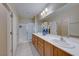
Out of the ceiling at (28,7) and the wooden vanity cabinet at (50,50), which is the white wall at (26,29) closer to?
the ceiling at (28,7)

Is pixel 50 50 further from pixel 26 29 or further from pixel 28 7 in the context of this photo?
pixel 26 29

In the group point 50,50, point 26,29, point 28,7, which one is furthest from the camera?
point 26,29

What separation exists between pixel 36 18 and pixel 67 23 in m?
4.15

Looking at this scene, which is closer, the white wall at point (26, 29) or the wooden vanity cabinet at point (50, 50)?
the wooden vanity cabinet at point (50, 50)

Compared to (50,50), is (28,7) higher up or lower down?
higher up

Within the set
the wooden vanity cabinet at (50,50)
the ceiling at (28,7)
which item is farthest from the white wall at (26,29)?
the wooden vanity cabinet at (50,50)

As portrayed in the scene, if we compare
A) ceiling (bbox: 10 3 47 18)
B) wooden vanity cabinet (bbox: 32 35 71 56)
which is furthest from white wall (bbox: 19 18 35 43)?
wooden vanity cabinet (bbox: 32 35 71 56)

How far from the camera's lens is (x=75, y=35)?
7.34 feet

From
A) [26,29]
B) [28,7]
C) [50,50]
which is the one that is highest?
[28,7]

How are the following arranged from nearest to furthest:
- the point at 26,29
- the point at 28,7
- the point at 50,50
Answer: the point at 50,50, the point at 28,7, the point at 26,29

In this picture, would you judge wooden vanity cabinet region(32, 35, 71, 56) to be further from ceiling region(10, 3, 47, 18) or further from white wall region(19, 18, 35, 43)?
white wall region(19, 18, 35, 43)

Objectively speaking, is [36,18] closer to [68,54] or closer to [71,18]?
[71,18]

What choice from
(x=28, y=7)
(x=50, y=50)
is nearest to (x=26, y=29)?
(x=28, y=7)

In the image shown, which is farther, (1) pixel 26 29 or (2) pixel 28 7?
(1) pixel 26 29
